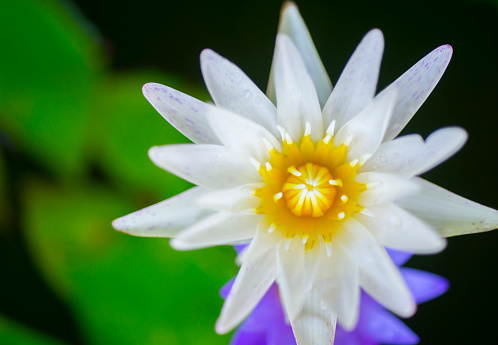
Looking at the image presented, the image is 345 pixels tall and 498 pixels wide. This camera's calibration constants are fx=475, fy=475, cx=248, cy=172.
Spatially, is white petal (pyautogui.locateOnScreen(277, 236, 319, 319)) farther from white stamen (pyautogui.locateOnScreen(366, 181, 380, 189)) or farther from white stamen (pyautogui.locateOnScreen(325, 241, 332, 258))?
white stamen (pyautogui.locateOnScreen(366, 181, 380, 189))

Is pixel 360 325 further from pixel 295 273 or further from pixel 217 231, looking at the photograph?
pixel 217 231

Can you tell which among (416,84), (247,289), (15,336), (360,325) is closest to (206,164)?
(247,289)

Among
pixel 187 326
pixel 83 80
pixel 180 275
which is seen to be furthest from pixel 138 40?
pixel 187 326

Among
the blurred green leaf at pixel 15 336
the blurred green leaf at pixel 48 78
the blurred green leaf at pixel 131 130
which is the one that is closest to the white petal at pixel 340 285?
the blurred green leaf at pixel 131 130

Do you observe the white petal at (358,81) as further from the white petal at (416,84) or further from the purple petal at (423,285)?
the purple petal at (423,285)

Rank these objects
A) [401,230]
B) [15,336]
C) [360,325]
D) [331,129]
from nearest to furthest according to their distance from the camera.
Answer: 1. [401,230]
2. [331,129]
3. [360,325]
4. [15,336]

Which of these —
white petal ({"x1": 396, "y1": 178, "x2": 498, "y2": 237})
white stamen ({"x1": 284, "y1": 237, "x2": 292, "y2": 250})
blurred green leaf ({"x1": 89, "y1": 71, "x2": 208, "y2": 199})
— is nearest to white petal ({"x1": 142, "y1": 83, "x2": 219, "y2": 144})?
white stamen ({"x1": 284, "y1": 237, "x2": 292, "y2": 250})
